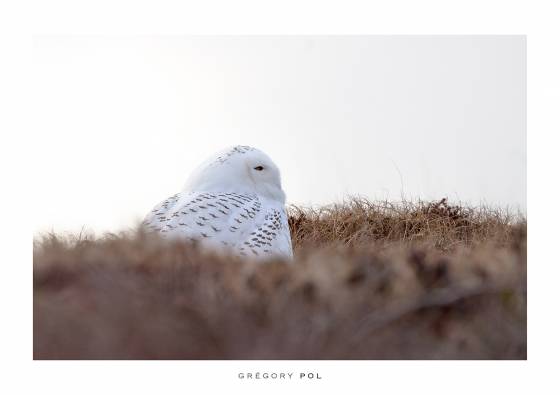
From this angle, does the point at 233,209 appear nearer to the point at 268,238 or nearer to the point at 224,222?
the point at 224,222

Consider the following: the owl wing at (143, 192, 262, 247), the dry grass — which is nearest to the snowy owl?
the owl wing at (143, 192, 262, 247)

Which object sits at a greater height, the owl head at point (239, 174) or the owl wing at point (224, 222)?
the owl head at point (239, 174)

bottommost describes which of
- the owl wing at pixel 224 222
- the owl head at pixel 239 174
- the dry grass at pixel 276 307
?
the dry grass at pixel 276 307

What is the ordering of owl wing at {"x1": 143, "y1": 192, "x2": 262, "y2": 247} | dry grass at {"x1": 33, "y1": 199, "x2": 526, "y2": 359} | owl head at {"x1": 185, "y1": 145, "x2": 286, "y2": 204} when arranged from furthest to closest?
owl head at {"x1": 185, "y1": 145, "x2": 286, "y2": 204} < owl wing at {"x1": 143, "y1": 192, "x2": 262, "y2": 247} < dry grass at {"x1": 33, "y1": 199, "x2": 526, "y2": 359}

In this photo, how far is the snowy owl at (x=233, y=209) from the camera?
3982mm

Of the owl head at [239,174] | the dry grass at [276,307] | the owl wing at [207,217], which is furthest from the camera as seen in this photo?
the owl head at [239,174]

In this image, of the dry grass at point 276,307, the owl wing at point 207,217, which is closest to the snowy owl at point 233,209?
the owl wing at point 207,217

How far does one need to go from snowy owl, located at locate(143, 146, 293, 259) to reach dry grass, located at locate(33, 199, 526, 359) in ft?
3.46

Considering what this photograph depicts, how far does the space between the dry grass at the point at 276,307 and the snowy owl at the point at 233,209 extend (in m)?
1.06

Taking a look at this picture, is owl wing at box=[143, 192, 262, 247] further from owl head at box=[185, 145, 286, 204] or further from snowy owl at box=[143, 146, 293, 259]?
owl head at box=[185, 145, 286, 204]

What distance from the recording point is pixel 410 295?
251 cm

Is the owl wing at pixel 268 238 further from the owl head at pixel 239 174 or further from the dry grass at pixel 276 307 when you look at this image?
the dry grass at pixel 276 307

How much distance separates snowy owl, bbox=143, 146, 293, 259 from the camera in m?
3.98
